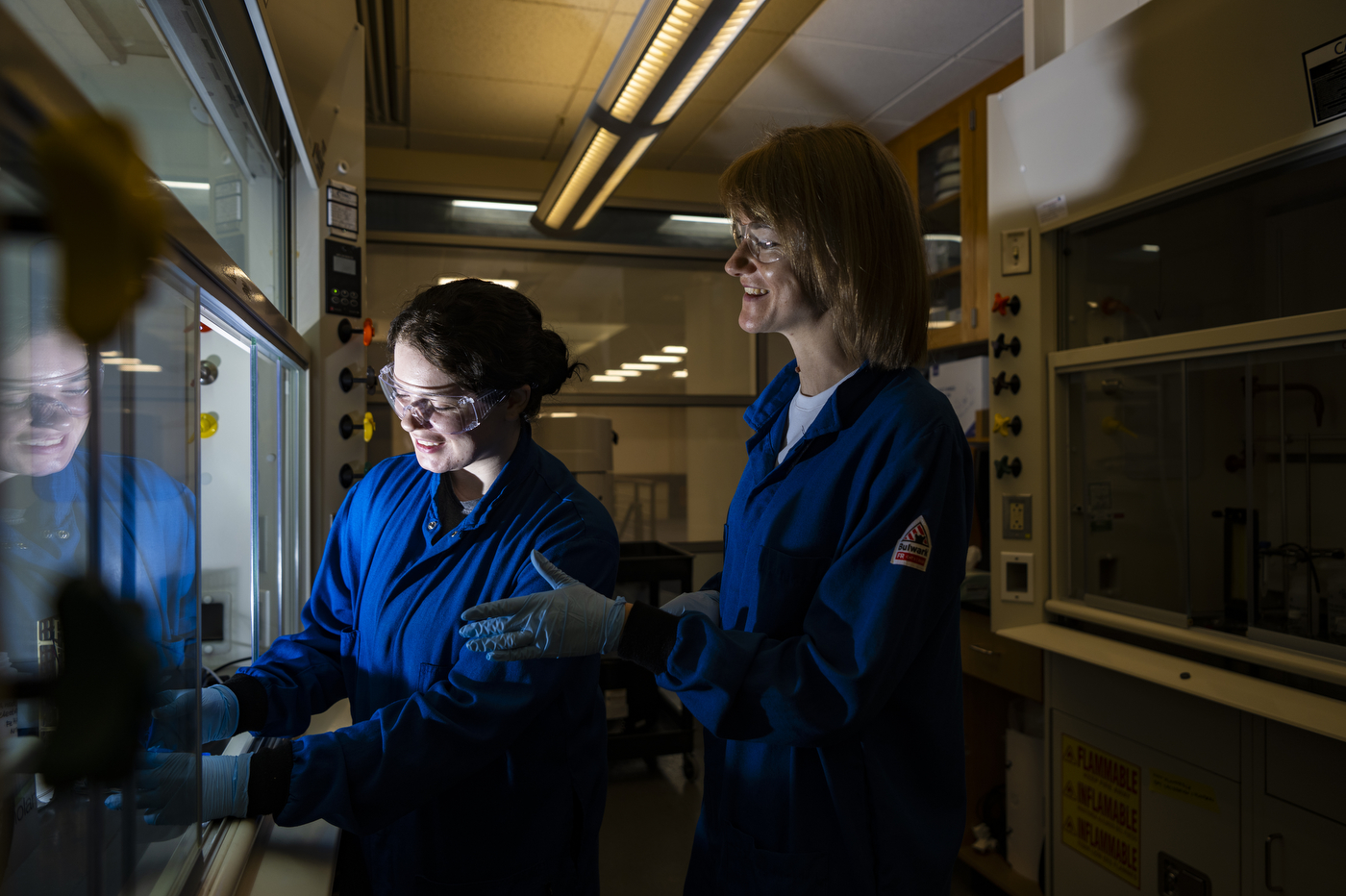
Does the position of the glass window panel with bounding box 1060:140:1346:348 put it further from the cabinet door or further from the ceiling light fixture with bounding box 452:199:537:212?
the ceiling light fixture with bounding box 452:199:537:212

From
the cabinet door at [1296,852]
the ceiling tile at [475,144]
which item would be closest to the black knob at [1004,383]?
the cabinet door at [1296,852]

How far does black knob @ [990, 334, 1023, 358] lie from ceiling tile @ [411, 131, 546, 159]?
8.41 ft

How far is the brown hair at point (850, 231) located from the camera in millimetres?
1010

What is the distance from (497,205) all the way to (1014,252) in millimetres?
2777

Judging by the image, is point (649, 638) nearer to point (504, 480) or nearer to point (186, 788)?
point (504, 480)

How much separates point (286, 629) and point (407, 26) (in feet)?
7.24

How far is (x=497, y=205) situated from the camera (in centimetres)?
412

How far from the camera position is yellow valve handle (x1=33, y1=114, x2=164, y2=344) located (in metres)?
0.41

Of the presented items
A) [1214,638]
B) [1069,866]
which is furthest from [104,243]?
[1069,866]

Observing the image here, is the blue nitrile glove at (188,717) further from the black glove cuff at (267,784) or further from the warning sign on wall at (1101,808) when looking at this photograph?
the warning sign on wall at (1101,808)

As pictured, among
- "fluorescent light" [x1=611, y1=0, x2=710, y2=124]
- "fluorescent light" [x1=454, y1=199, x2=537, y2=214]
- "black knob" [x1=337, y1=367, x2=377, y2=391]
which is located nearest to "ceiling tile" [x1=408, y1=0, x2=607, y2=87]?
"fluorescent light" [x1=611, y1=0, x2=710, y2=124]

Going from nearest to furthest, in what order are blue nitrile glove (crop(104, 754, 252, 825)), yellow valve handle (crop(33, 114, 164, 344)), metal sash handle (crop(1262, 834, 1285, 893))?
yellow valve handle (crop(33, 114, 164, 344)) → blue nitrile glove (crop(104, 754, 252, 825)) → metal sash handle (crop(1262, 834, 1285, 893))

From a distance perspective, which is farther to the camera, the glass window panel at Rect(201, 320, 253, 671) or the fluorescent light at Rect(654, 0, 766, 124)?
the fluorescent light at Rect(654, 0, 766, 124)

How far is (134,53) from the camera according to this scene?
3.17 ft
